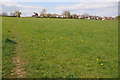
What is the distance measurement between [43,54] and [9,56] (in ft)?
6.21

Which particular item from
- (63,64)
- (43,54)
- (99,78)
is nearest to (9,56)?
(43,54)

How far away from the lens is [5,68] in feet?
26.3

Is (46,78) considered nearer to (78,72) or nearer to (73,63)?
(78,72)

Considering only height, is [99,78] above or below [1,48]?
below

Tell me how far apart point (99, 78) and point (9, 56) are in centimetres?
513

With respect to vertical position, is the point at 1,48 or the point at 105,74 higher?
the point at 1,48

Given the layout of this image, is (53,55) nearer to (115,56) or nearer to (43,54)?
(43,54)

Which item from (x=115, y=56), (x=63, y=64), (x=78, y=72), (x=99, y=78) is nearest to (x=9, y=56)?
(x=63, y=64)

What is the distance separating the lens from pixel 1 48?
38.5 feet

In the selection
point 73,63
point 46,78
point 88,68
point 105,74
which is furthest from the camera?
point 73,63

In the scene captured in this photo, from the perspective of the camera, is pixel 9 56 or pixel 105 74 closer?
pixel 105 74

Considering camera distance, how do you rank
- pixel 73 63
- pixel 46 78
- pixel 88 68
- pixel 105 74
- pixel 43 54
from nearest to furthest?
pixel 46 78, pixel 105 74, pixel 88 68, pixel 73 63, pixel 43 54

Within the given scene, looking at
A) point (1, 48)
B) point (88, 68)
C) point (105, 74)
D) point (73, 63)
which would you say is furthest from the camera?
point (1, 48)

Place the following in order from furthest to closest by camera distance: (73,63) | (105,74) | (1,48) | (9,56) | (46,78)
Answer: (1,48), (9,56), (73,63), (105,74), (46,78)
